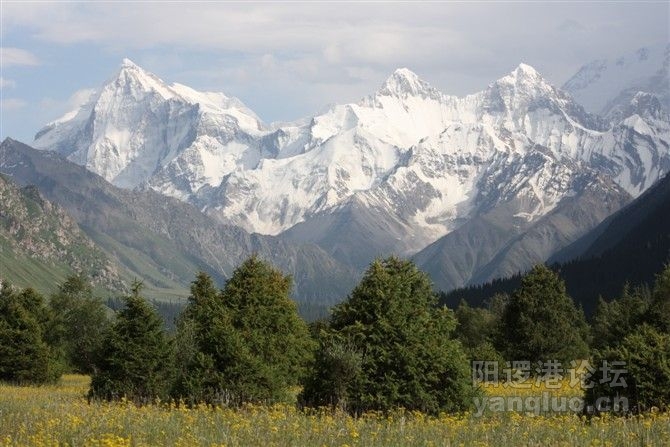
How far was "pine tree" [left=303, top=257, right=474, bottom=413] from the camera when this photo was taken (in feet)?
112

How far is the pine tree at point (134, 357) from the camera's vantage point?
47.6 metres

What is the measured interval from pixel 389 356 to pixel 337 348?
1.95 metres

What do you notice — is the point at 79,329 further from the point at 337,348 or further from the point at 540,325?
the point at 337,348

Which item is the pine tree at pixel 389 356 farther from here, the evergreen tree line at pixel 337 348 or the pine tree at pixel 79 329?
the pine tree at pixel 79 329

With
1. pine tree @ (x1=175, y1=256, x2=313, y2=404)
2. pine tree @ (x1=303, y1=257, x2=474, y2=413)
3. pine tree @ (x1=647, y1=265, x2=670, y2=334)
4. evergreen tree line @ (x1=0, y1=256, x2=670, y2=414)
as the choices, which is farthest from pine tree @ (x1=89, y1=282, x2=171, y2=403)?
pine tree @ (x1=647, y1=265, x2=670, y2=334)

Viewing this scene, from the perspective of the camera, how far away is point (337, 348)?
114 feet

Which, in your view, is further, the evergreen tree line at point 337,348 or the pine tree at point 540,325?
the pine tree at point 540,325

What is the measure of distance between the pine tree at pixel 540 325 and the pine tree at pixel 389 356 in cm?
2901

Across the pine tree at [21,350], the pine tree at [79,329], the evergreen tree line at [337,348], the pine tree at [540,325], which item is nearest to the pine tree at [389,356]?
the evergreen tree line at [337,348]

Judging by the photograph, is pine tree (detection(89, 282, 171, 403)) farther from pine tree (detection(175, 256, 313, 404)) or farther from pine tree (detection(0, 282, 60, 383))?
pine tree (detection(0, 282, 60, 383))

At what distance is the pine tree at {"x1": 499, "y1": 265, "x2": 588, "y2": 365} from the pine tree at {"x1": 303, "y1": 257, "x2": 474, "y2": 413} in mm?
29014

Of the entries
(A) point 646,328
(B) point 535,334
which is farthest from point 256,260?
(A) point 646,328

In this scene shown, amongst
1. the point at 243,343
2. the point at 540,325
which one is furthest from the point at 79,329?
the point at 243,343

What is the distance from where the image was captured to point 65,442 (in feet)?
70.5
